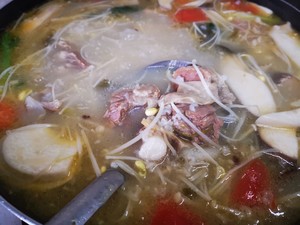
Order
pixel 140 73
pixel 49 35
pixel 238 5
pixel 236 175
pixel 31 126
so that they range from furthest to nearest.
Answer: pixel 238 5, pixel 49 35, pixel 140 73, pixel 31 126, pixel 236 175

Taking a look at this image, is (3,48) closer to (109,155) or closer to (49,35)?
(49,35)

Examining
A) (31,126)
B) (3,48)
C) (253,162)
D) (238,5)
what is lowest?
(253,162)

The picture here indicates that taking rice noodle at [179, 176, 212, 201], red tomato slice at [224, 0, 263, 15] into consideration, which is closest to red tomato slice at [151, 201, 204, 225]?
rice noodle at [179, 176, 212, 201]

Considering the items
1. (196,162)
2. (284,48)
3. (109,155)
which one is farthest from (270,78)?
(109,155)

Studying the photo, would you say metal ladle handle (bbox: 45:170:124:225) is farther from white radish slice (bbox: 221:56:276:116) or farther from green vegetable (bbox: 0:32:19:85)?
green vegetable (bbox: 0:32:19:85)

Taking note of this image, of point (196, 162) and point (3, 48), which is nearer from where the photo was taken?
point (196, 162)

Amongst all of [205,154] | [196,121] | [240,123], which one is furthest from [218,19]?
[205,154]
